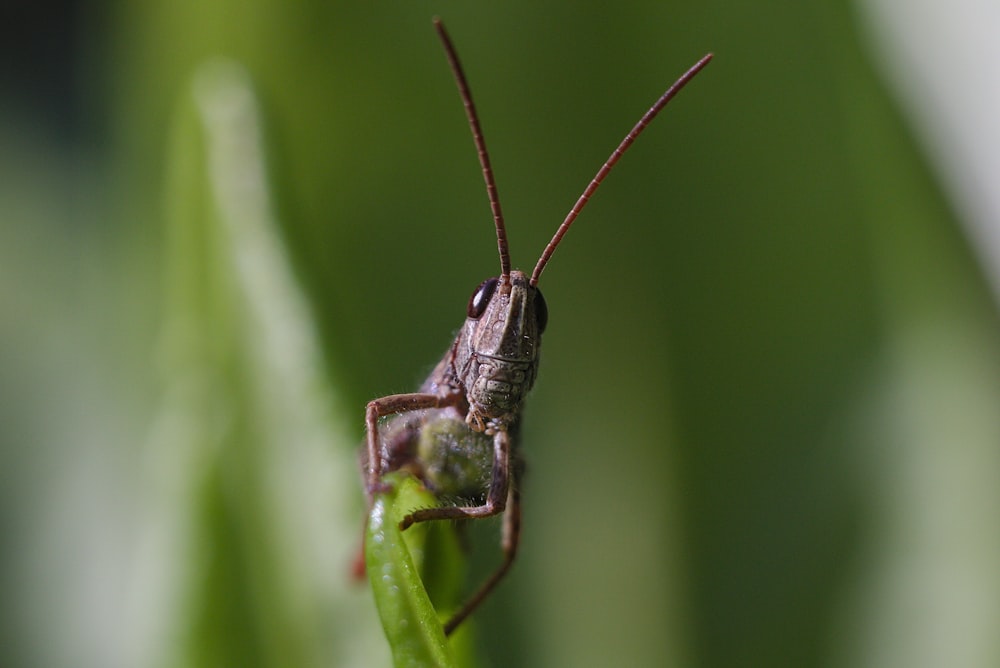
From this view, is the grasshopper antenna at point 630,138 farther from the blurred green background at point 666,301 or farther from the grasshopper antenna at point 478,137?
the blurred green background at point 666,301

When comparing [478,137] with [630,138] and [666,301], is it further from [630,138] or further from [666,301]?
[666,301]

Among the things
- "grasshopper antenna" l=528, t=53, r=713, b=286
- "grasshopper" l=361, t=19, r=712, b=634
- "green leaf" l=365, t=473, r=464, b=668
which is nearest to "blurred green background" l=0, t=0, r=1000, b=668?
"grasshopper" l=361, t=19, r=712, b=634

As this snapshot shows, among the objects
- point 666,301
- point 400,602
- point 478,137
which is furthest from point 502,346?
point 666,301

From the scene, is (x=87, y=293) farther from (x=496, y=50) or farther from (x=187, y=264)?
(x=496, y=50)

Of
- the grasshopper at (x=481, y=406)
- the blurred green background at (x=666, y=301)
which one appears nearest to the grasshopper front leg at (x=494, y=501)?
the grasshopper at (x=481, y=406)

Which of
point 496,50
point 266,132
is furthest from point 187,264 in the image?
point 496,50

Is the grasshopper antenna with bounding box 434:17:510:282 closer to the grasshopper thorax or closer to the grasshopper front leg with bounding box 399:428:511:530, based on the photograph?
the grasshopper thorax
